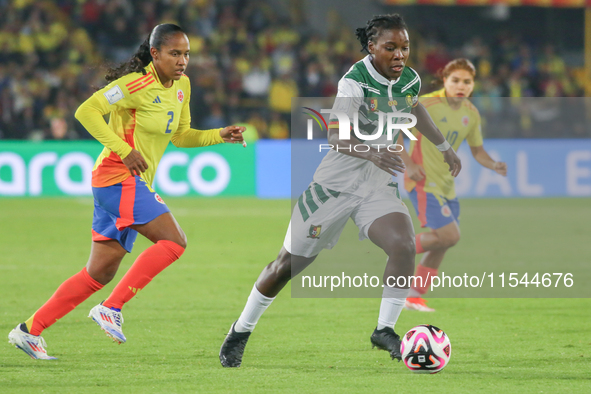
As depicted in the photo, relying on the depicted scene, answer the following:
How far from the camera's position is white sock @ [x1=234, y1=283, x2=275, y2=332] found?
4.69 meters

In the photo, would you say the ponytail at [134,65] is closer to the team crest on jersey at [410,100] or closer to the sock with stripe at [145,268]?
the sock with stripe at [145,268]

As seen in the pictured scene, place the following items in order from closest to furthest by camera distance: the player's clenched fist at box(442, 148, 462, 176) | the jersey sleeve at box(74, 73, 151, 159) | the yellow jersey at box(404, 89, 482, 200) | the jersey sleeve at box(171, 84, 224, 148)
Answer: the jersey sleeve at box(74, 73, 151, 159) < the player's clenched fist at box(442, 148, 462, 176) < the jersey sleeve at box(171, 84, 224, 148) < the yellow jersey at box(404, 89, 482, 200)

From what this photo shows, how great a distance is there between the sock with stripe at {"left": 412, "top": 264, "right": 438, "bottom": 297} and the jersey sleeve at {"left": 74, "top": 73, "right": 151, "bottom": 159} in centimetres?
300

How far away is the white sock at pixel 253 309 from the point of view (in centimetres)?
469

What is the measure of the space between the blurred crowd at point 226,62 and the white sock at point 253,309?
500 inches

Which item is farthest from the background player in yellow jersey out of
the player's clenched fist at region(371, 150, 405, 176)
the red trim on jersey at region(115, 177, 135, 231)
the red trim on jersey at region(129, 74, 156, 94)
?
the red trim on jersey at region(115, 177, 135, 231)

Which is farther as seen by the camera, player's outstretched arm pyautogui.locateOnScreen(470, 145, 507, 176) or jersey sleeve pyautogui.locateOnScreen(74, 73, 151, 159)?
player's outstretched arm pyautogui.locateOnScreen(470, 145, 507, 176)

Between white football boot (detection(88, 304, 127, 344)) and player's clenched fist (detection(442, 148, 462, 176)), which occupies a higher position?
player's clenched fist (detection(442, 148, 462, 176))

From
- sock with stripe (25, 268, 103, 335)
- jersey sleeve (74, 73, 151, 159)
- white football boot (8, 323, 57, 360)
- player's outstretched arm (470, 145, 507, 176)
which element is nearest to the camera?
jersey sleeve (74, 73, 151, 159)

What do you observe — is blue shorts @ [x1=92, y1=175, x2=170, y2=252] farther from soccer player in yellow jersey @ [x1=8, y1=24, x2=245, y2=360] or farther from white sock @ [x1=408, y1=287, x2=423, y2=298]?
white sock @ [x1=408, y1=287, x2=423, y2=298]

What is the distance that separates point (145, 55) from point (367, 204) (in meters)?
1.64

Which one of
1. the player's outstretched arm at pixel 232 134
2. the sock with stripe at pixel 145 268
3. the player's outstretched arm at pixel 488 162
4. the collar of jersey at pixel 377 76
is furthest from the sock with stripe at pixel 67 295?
the player's outstretched arm at pixel 488 162

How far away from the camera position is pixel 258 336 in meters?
5.56

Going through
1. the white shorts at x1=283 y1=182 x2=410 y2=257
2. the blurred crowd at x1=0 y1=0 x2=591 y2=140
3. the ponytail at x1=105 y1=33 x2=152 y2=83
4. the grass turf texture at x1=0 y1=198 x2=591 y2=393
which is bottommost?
the grass turf texture at x1=0 y1=198 x2=591 y2=393
